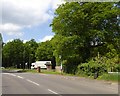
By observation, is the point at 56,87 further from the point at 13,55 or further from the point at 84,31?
the point at 13,55

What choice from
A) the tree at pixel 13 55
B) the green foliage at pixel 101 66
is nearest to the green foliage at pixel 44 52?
the tree at pixel 13 55

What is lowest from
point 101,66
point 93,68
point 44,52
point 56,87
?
point 56,87

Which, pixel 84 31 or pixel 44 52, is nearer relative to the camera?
pixel 84 31

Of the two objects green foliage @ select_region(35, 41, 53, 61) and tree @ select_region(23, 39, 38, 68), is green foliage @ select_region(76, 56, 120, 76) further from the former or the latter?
tree @ select_region(23, 39, 38, 68)

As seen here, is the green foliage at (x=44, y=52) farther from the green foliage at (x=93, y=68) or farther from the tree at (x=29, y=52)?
the green foliage at (x=93, y=68)

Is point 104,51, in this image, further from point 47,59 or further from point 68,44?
point 47,59

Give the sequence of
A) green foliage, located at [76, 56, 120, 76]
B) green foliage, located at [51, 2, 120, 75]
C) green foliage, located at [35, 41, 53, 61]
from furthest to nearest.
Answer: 1. green foliage, located at [35, 41, 53, 61]
2. green foliage, located at [51, 2, 120, 75]
3. green foliage, located at [76, 56, 120, 76]

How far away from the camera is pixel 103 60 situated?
46531mm

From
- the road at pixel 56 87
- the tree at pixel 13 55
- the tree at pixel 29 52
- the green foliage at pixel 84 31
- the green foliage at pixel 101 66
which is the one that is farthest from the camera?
the tree at pixel 29 52

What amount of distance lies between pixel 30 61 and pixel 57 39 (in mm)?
86891

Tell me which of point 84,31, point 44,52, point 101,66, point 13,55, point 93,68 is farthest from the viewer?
point 13,55

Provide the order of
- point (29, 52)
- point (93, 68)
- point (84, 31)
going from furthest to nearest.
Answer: point (29, 52)
point (84, 31)
point (93, 68)

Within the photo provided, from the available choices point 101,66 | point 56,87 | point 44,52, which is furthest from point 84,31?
point 44,52

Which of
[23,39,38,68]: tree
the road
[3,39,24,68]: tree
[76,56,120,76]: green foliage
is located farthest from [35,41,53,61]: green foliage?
the road
